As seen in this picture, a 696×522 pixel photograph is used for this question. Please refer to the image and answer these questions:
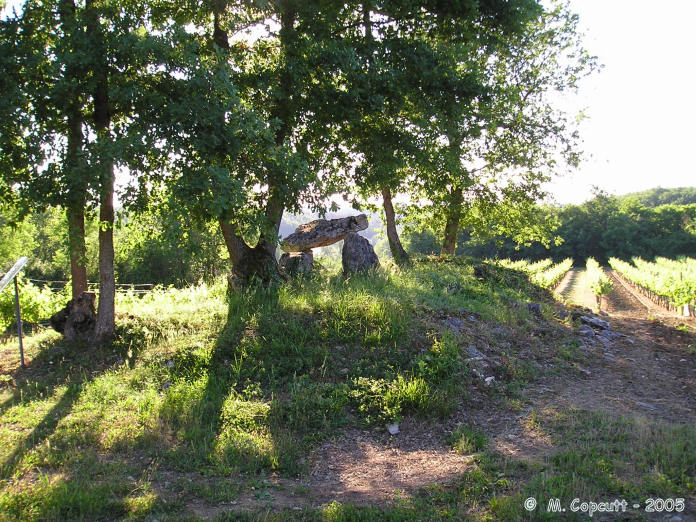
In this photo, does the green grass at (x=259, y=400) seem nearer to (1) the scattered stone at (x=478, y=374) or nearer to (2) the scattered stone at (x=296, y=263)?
(1) the scattered stone at (x=478, y=374)

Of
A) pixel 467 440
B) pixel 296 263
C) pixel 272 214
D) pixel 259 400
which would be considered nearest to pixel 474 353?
pixel 467 440

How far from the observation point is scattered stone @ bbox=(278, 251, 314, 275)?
12.1 metres

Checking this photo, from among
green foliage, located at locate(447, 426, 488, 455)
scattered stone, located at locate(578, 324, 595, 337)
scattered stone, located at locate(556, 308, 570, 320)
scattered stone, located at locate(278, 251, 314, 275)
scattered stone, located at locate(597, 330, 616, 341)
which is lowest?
green foliage, located at locate(447, 426, 488, 455)

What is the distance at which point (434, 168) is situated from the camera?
11078 millimetres

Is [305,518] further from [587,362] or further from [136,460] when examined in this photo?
[587,362]

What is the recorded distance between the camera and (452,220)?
70.1 ft

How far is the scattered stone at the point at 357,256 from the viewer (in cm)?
1262

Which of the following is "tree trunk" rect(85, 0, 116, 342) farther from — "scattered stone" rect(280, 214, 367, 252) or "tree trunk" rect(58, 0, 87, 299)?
"scattered stone" rect(280, 214, 367, 252)

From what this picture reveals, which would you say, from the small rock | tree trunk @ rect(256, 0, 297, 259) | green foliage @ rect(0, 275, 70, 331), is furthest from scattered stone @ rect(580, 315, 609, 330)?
green foliage @ rect(0, 275, 70, 331)

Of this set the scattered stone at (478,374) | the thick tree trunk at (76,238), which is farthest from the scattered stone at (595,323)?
the thick tree trunk at (76,238)

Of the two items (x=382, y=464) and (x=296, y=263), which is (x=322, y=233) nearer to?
(x=296, y=263)

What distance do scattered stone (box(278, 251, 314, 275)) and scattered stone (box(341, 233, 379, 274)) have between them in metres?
1.07

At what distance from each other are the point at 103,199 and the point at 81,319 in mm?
3016

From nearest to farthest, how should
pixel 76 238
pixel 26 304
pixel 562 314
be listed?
pixel 76 238
pixel 562 314
pixel 26 304
